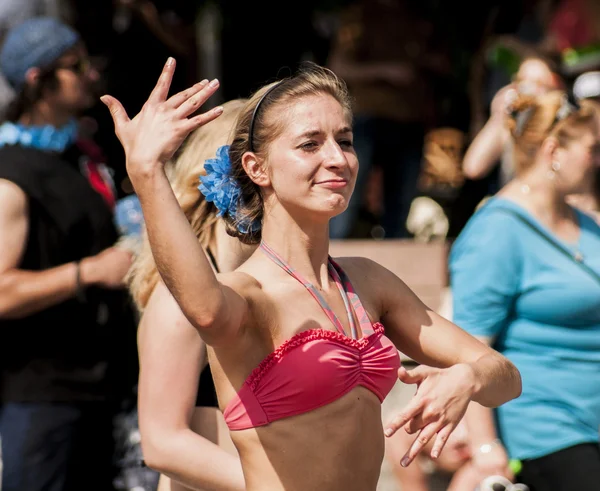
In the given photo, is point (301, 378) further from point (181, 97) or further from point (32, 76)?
point (32, 76)

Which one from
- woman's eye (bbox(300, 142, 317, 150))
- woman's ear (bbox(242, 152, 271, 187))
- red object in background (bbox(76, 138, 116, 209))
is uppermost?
woman's eye (bbox(300, 142, 317, 150))

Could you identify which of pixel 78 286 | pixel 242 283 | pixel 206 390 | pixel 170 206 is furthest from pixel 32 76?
pixel 170 206

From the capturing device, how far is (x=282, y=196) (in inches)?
98.0

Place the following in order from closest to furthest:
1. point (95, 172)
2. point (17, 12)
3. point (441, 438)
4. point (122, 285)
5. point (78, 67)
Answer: point (441, 438) < point (122, 285) < point (78, 67) < point (95, 172) < point (17, 12)

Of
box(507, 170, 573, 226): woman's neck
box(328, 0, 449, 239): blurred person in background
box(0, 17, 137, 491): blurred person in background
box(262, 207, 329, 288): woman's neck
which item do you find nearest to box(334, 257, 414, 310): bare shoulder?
box(262, 207, 329, 288): woman's neck

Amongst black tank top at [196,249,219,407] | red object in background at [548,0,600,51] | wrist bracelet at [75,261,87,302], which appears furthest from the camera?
red object in background at [548,0,600,51]

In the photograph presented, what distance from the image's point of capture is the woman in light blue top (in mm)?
3598

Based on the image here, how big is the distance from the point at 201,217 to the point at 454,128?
5.32 meters

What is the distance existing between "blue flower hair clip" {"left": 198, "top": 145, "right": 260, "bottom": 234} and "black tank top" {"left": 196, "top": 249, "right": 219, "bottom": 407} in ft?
1.38

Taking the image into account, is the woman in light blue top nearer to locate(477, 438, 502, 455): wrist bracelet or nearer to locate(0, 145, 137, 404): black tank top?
locate(477, 438, 502, 455): wrist bracelet

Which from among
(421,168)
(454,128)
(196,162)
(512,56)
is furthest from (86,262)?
(454,128)

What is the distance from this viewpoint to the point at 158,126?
2.15m

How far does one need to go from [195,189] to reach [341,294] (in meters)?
0.77

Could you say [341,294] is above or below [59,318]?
above
